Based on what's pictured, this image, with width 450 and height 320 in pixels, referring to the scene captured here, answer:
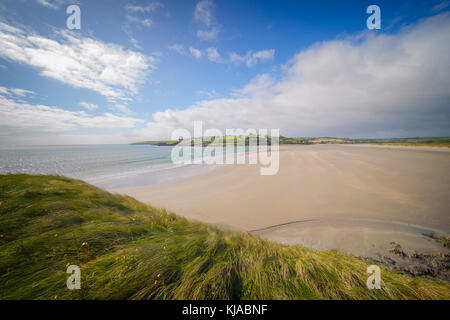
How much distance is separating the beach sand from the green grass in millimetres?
3276

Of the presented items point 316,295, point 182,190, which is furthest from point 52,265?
point 182,190

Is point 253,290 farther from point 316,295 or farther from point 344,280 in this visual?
point 344,280

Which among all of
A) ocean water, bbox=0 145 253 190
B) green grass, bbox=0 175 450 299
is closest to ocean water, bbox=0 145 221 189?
ocean water, bbox=0 145 253 190

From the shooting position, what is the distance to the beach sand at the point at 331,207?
556 centimetres

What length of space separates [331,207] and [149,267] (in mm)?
8998

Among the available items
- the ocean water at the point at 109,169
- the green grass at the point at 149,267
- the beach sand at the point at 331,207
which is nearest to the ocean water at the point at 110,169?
the ocean water at the point at 109,169

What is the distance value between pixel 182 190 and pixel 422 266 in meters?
11.8

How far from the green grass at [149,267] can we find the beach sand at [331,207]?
129 inches

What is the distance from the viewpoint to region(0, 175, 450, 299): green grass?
1900 millimetres

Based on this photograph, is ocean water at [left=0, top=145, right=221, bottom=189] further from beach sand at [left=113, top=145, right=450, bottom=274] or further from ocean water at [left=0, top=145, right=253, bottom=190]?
beach sand at [left=113, top=145, right=450, bottom=274]

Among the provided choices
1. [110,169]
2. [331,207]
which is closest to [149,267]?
[331,207]

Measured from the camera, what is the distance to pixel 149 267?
85.8 inches

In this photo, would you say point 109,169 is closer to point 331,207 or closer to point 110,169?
point 110,169
